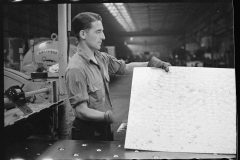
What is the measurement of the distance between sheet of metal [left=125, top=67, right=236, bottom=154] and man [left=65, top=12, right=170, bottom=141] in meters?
0.10

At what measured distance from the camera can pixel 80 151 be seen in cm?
98

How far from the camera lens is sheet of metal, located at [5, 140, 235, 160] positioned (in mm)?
928

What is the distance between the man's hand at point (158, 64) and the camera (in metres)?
1.06

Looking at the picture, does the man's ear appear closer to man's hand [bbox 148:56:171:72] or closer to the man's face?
the man's face

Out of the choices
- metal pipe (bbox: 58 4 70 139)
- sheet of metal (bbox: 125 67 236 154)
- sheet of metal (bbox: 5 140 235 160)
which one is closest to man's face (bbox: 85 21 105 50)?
metal pipe (bbox: 58 4 70 139)

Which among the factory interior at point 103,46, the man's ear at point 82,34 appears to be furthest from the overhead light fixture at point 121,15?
the man's ear at point 82,34

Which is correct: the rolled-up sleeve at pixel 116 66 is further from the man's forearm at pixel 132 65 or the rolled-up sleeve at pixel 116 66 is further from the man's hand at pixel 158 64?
the man's hand at pixel 158 64

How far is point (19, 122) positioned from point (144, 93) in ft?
1.69

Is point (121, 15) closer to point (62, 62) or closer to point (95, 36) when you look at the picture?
point (95, 36)

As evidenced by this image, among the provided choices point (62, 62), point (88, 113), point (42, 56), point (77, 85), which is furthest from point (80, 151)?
point (42, 56)

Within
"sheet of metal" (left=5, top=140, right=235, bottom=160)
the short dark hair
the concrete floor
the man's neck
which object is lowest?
"sheet of metal" (left=5, top=140, right=235, bottom=160)

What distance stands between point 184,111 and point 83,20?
0.58m

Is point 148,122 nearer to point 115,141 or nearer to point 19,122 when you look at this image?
point 115,141

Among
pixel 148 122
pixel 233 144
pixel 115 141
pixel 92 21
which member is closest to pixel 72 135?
pixel 115 141
